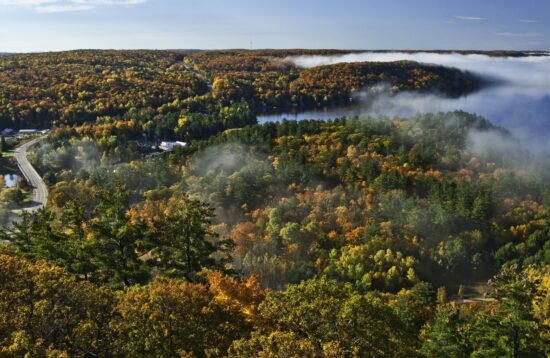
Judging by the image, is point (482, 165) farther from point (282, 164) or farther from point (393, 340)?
point (393, 340)

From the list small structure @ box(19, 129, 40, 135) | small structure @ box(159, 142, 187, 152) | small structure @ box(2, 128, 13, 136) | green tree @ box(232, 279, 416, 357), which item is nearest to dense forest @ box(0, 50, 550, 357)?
green tree @ box(232, 279, 416, 357)

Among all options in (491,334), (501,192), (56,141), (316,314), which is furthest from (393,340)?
(56,141)

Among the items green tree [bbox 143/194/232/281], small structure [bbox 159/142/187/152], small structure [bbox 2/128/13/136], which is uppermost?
green tree [bbox 143/194/232/281]

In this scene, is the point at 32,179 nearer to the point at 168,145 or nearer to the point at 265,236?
the point at 168,145

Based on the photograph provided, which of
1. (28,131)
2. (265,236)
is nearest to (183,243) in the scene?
(265,236)

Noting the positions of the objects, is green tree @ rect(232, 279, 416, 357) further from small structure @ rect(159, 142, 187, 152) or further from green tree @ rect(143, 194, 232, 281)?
small structure @ rect(159, 142, 187, 152)

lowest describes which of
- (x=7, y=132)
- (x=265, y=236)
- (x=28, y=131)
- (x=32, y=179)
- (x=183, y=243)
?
(x=265, y=236)
